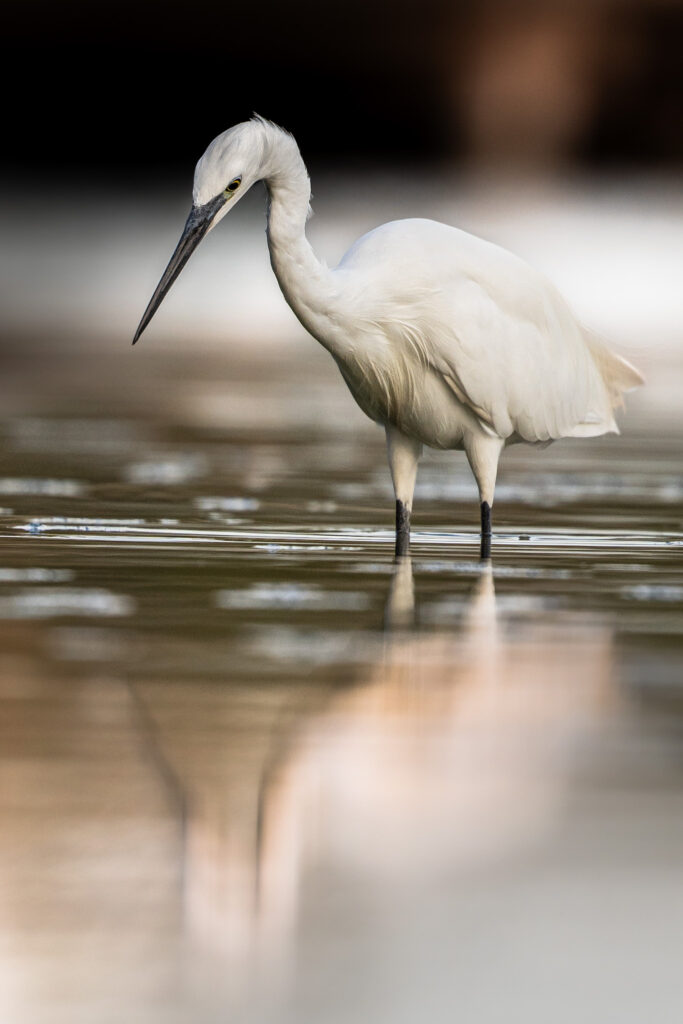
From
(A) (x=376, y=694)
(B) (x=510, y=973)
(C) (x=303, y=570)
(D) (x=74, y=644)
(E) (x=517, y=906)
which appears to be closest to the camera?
(B) (x=510, y=973)

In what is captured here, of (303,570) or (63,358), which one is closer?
(303,570)

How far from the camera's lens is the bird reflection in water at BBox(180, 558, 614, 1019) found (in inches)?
108

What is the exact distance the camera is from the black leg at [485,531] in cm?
727

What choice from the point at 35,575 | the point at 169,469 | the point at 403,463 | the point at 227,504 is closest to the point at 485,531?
the point at 403,463

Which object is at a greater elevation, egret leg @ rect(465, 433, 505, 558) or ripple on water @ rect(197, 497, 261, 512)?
egret leg @ rect(465, 433, 505, 558)

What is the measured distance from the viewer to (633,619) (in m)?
5.59

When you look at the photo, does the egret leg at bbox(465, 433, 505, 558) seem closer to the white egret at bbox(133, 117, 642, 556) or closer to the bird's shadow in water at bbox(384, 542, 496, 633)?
the white egret at bbox(133, 117, 642, 556)

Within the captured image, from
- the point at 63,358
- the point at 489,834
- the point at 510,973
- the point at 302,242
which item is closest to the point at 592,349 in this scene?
the point at 302,242

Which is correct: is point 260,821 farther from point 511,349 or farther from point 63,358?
point 63,358

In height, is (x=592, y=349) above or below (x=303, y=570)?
above

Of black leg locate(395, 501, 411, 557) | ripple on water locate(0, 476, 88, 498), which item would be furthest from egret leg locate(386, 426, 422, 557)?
ripple on water locate(0, 476, 88, 498)

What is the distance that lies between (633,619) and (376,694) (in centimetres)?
153

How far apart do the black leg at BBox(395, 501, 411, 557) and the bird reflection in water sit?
2.38 meters

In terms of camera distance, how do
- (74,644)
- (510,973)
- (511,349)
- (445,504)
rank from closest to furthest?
(510,973)
(74,644)
(511,349)
(445,504)
